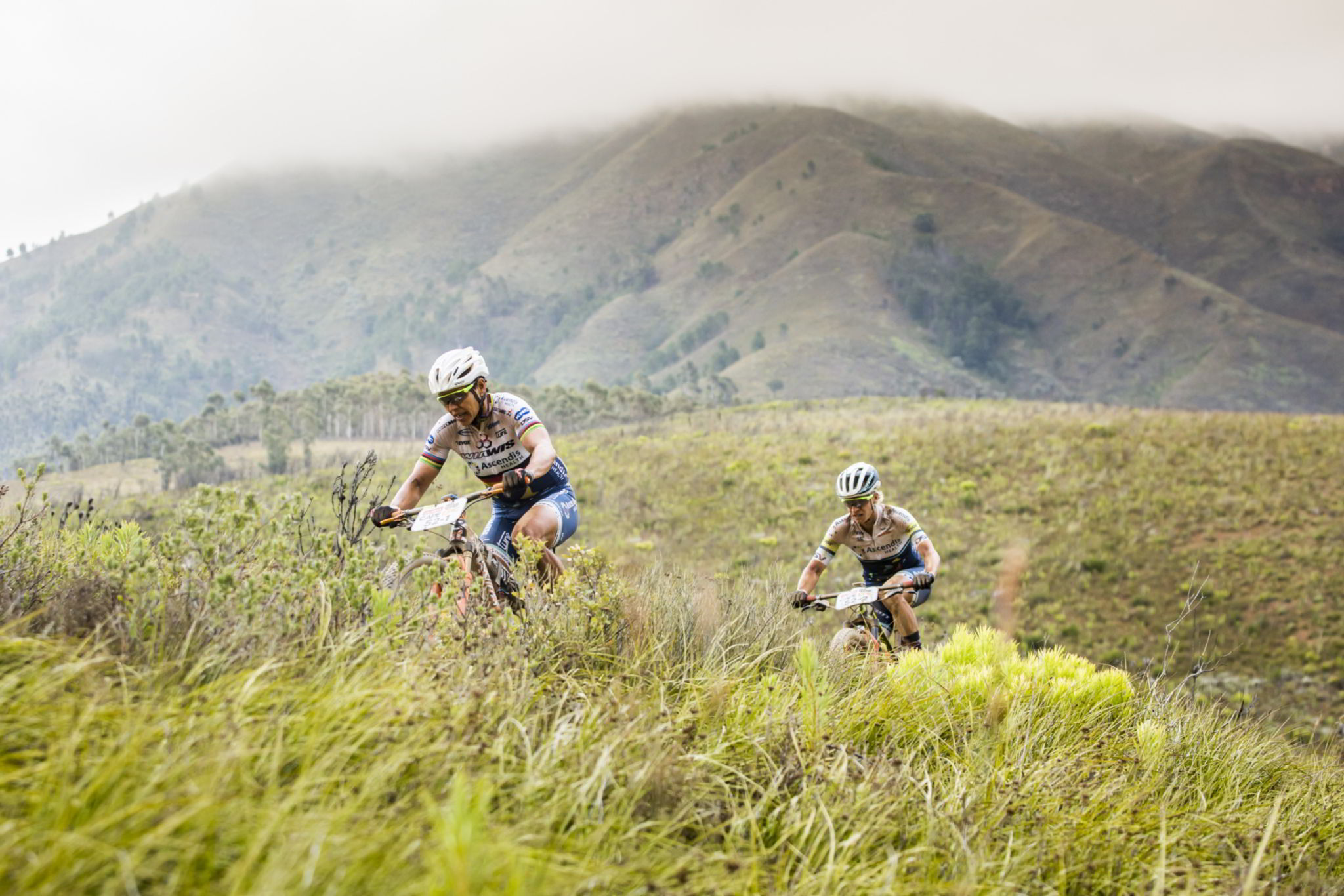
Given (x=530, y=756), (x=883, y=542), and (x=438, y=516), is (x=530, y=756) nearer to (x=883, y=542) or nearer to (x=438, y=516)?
(x=438, y=516)

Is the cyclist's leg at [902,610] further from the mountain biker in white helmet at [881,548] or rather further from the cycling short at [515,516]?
the cycling short at [515,516]

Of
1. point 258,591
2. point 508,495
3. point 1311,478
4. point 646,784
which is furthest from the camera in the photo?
point 1311,478

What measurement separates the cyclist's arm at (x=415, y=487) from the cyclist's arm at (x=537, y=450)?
2.20 feet

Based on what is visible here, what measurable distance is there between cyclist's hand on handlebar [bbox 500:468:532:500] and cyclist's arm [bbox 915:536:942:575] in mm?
3770

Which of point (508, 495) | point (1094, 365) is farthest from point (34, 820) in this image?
point (1094, 365)

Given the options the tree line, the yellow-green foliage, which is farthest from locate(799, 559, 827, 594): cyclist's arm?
the tree line

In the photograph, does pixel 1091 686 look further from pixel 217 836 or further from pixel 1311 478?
pixel 1311 478

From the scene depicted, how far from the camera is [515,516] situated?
7422 mm

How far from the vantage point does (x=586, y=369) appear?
19825 centimetres

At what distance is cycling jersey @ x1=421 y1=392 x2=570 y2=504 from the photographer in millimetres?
7254

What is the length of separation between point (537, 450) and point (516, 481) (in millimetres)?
809

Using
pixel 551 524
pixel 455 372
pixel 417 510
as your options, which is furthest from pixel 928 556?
pixel 417 510

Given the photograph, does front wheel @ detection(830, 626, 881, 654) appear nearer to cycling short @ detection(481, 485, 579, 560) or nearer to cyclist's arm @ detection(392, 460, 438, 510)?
cycling short @ detection(481, 485, 579, 560)

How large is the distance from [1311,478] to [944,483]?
32.0 feet
